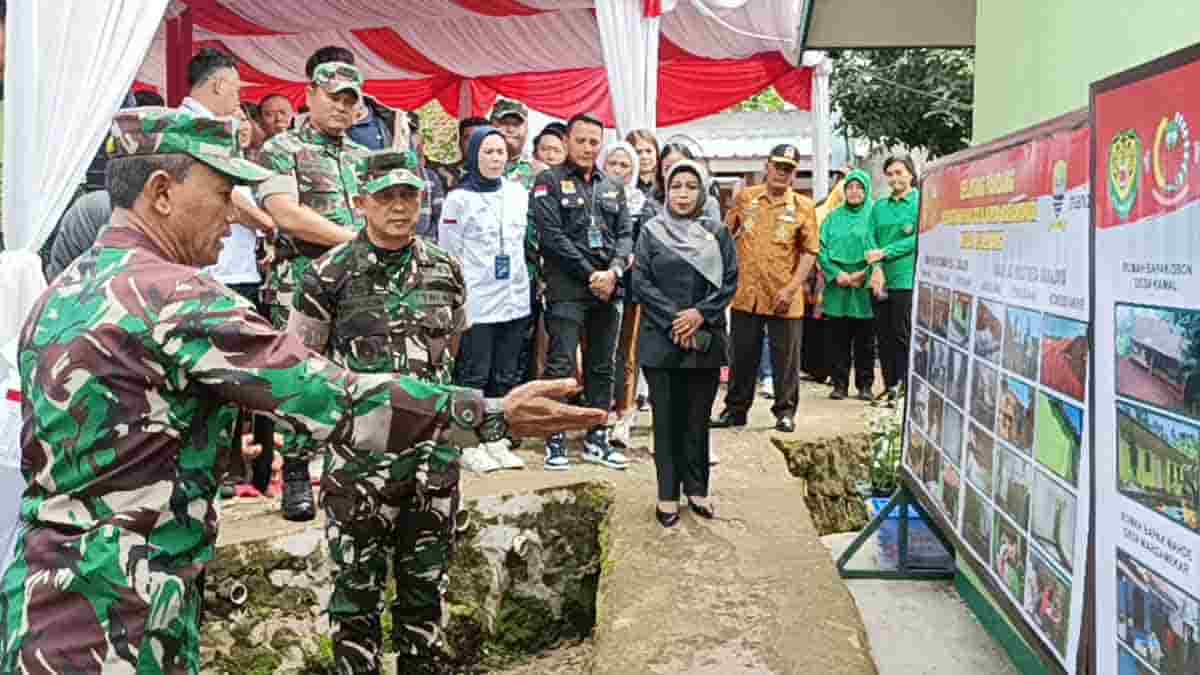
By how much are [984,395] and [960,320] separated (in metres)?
0.42

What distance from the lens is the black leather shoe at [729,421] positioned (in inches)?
284

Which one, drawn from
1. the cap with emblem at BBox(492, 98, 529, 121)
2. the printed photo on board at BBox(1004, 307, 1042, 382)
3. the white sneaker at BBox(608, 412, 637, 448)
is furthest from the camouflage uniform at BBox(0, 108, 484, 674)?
the white sneaker at BBox(608, 412, 637, 448)

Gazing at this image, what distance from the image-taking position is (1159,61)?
202 cm

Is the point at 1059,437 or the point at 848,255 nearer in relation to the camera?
the point at 1059,437

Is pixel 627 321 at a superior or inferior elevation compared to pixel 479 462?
superior

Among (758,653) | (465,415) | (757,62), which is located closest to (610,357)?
(758,653)

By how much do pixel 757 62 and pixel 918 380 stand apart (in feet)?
30.0

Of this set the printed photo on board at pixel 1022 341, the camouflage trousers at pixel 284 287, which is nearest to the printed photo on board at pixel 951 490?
the printed photo on board at pixel 1022 341

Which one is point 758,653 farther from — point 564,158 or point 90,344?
point 564,158

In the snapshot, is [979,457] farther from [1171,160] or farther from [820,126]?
[820,126]

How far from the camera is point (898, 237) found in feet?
25.9

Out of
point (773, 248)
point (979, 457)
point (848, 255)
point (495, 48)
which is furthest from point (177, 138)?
point (495, 48)

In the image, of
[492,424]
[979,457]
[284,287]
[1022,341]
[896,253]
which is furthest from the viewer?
[896,253]

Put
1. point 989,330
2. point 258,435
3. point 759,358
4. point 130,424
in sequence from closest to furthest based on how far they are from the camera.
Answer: point 130,424 → point 258,435 → point 989,330 → point 759,358
